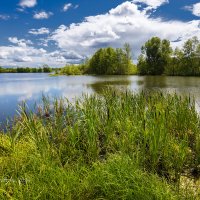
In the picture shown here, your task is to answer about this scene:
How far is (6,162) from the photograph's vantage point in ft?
13.8

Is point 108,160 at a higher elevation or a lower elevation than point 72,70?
lower

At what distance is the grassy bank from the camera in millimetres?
3094

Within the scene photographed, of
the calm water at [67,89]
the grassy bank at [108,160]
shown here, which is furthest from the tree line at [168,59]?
the grassy bank at [108,160]

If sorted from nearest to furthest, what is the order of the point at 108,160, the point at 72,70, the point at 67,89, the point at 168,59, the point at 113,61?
the point at 108,160 < the point at 67,89 < the point at 168,59 < the point at 113,61 < the point at 72,70

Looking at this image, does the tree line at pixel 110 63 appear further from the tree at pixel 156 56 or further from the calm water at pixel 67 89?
the calm water at pixel 67 89

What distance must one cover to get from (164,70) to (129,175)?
224 feet

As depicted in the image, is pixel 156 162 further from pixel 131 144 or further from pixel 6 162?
Result: pixel 6 162

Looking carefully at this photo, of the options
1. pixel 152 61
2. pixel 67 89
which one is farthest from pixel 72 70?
pixel 67 89

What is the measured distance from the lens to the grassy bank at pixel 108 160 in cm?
309

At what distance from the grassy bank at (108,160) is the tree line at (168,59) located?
57459mm

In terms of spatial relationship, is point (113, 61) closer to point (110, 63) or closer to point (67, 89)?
point (110, 63)

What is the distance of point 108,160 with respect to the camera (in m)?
3.67

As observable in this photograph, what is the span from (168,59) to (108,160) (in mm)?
67342

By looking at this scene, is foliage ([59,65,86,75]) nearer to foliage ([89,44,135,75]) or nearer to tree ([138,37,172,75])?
foliage ([89,44,135,75])
